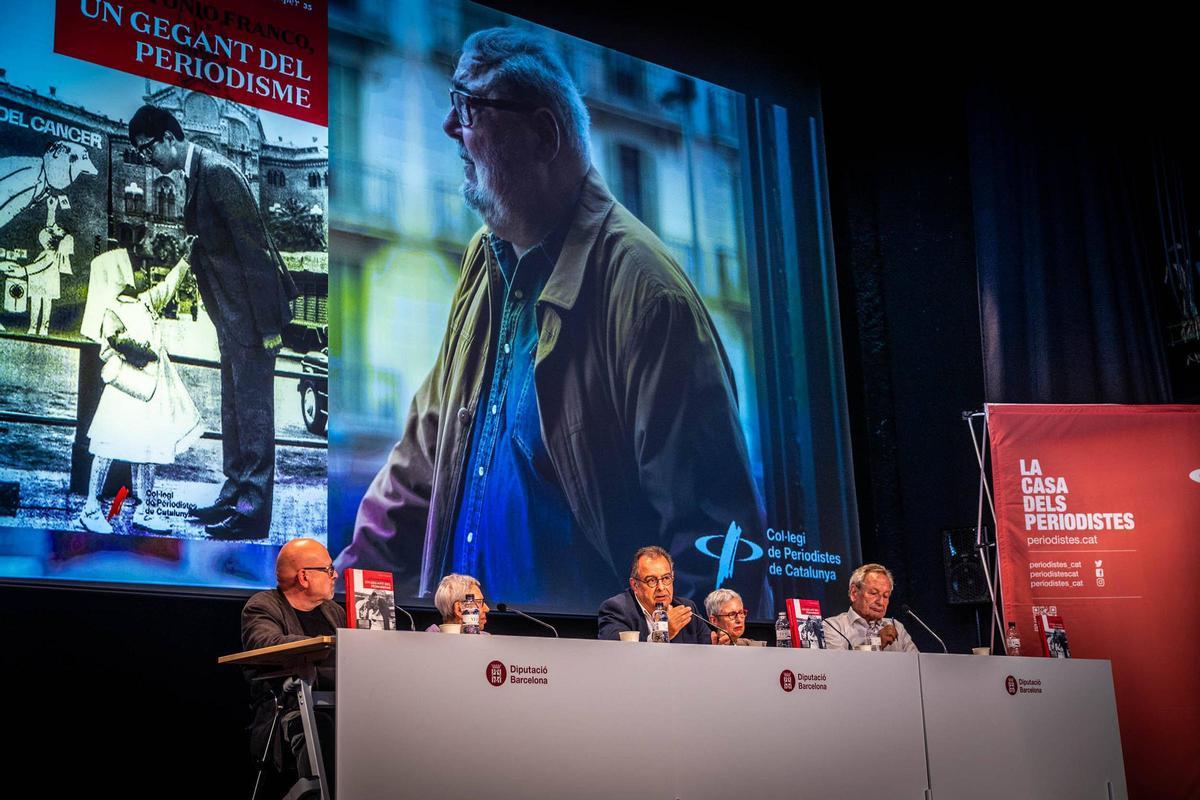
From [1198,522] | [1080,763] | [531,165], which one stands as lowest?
[1080,763]

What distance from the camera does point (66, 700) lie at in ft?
13.4

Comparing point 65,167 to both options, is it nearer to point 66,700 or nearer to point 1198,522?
point 66,700

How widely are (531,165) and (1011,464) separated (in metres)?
2.61

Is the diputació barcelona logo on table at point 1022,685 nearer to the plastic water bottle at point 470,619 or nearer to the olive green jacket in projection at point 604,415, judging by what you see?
the olive green jacket in projection at point 604,415

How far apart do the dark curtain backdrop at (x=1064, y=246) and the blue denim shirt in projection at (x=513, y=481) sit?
2.48 meters

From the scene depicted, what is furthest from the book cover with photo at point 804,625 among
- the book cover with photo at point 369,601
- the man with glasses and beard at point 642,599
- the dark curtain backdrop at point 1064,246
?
the dark curtain backdrop at point 1064,246

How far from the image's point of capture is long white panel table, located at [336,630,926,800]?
9.48 ft

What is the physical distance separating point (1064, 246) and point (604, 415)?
2.69 metres

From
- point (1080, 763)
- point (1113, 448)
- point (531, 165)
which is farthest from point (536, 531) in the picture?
point (1113, 448)

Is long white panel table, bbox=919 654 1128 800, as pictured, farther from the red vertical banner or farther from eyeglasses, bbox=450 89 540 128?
eyeglasses, bbox=450 89 540 128

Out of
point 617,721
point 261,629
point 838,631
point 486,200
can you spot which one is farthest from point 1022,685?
point 486,200

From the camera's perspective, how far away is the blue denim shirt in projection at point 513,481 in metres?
5.21

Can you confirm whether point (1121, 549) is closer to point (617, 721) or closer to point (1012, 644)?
point (1012, 644)

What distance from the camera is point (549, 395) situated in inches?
218
